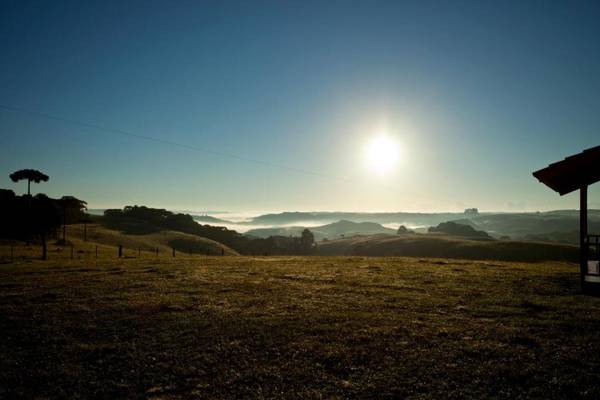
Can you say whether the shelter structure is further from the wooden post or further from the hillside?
the hillside

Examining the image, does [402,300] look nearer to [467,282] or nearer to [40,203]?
[467,282]

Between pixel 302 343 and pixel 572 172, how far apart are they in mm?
14979

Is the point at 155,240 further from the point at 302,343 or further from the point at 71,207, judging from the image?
the point at 302,343

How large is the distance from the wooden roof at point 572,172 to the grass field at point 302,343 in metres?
5.66

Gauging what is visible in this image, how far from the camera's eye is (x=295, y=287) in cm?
2147

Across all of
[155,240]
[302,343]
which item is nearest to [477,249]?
[155,240]

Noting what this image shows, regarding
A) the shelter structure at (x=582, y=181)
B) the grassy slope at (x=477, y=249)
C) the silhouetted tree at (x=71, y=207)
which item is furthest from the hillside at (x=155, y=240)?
the shelter structure at (x=582, y=181)

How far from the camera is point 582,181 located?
16500mm

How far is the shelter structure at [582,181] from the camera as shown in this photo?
598 inches

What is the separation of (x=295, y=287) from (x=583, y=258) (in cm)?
1541

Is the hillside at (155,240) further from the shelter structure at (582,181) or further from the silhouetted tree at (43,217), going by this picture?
the shelter structure at (582,181)

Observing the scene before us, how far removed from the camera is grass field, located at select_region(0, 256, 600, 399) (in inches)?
321

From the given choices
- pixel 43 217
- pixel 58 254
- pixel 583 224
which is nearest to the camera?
pixel 583 224

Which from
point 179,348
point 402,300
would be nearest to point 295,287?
point 402,300
